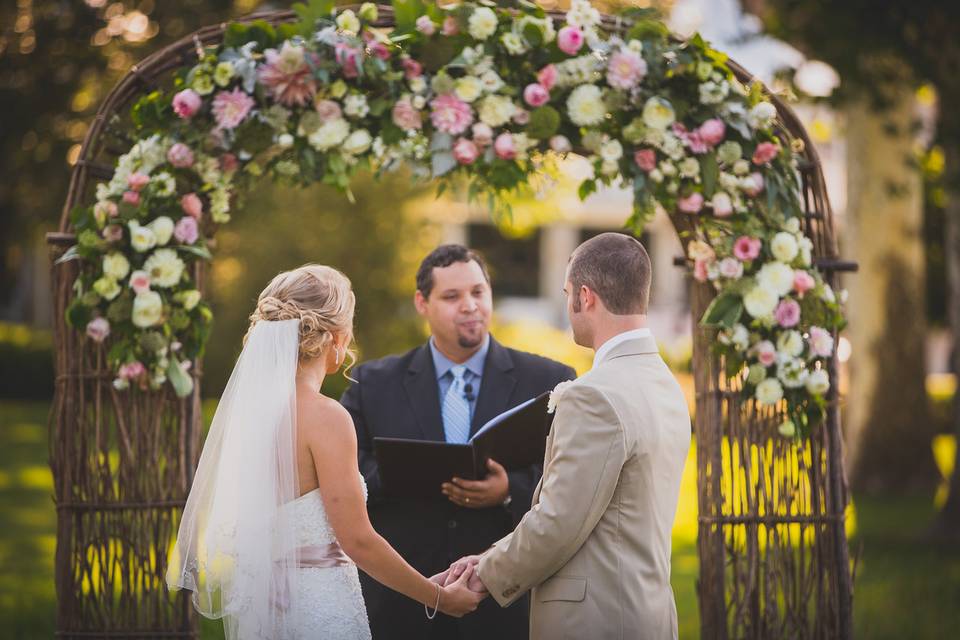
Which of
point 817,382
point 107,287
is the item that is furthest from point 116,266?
Result: point 817,382

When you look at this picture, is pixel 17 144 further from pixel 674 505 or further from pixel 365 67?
pixel 674 505

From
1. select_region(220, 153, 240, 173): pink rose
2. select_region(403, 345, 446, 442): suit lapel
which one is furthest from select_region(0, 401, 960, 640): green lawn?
select_region(220, 153, 240, 173): pink rose

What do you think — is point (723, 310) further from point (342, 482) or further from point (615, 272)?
point (342, 482)

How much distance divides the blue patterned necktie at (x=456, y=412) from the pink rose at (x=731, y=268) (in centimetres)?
122

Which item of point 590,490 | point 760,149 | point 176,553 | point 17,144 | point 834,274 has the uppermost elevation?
point 17,144

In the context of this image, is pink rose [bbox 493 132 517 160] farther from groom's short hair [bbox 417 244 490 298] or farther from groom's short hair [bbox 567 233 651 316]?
groom's short hair [bbox 567 233 651 316]

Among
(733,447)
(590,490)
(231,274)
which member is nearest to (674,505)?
(590,490)

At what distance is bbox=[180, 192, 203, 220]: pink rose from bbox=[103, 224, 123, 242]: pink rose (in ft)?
0.93

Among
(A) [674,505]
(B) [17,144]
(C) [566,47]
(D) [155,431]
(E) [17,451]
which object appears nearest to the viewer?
(A) [674,505]

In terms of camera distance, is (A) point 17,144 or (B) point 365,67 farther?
(A) point 17,144

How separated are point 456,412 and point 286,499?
51.4 inches

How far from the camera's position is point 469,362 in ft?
15.3

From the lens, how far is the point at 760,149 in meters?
4.54

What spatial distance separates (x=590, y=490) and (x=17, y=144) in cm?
897
